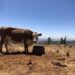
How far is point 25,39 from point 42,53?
→ 1992 mm

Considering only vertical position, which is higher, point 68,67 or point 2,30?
point 2,30

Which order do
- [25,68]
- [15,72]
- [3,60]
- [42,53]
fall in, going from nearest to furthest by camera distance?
[15,72], [25,68], [3,60], [42,53]

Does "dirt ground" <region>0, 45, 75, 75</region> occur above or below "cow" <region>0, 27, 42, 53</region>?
below

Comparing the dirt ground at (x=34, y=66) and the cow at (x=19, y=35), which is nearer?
the dirt ground at (x=34, y=66)

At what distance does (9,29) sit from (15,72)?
7537 millimetres

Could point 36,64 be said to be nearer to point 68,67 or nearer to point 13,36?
point 68,67

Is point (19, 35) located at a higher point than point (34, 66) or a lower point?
higher

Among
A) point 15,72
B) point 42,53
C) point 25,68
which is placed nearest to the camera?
point 15,72

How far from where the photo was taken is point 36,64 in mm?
14367

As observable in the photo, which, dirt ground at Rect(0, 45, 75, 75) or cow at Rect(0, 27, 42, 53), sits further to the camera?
cow at Rect(0, 27, 42, 53)

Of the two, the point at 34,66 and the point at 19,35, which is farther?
the point at 19,35

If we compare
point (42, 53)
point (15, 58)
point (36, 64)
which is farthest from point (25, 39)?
point (36, 64)

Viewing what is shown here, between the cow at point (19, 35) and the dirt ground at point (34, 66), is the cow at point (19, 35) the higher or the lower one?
the higher one

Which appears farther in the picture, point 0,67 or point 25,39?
point 25,39
